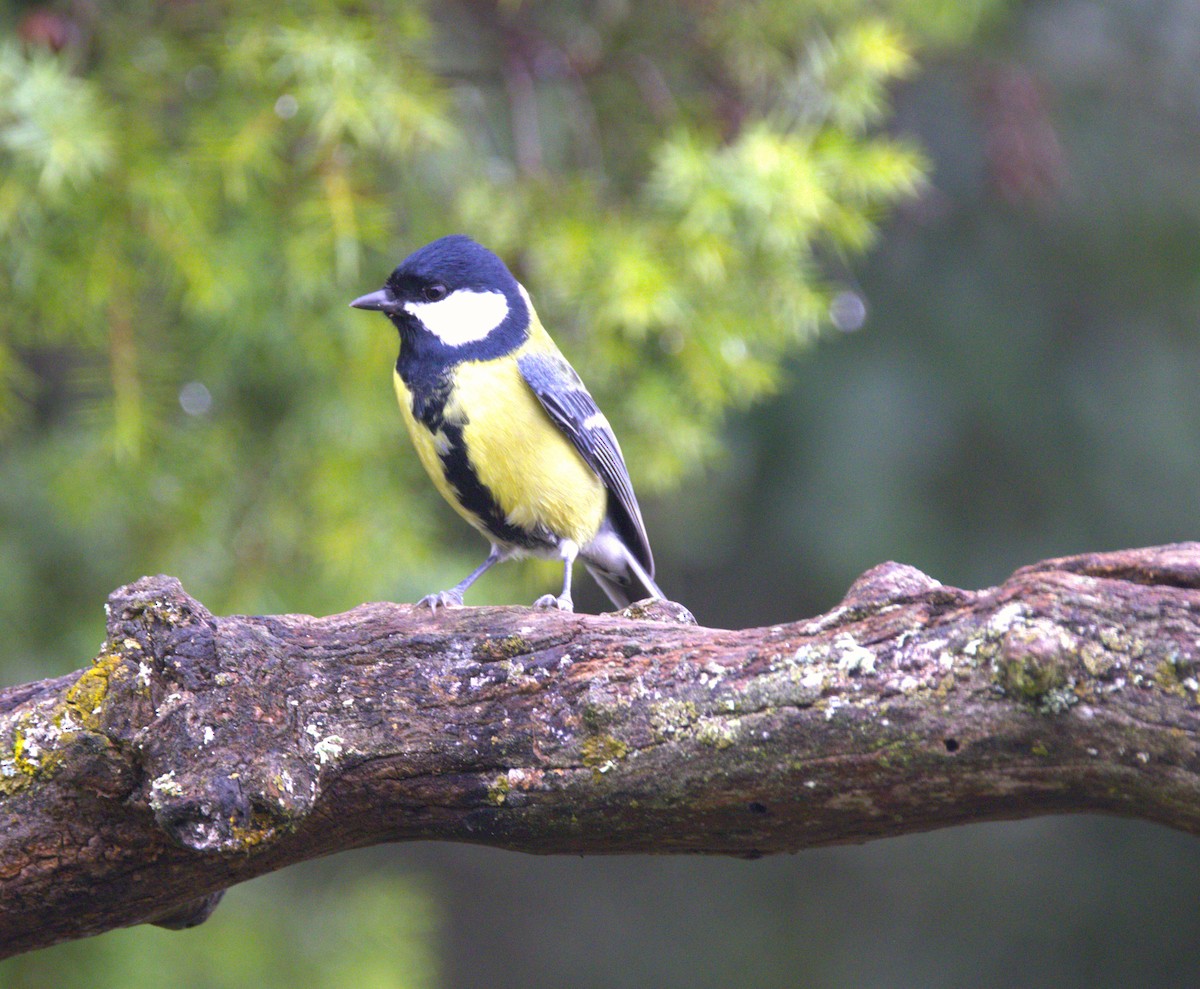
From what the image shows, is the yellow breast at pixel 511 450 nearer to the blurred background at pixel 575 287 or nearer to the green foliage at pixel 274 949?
the blurred background at pixel 575 287

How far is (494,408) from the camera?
2846mm

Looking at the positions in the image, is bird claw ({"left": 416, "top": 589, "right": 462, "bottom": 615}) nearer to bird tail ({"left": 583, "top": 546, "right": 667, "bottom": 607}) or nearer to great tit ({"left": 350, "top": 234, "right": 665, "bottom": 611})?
great tit ({"left": 350, "top": 234, "right": 665, "bottom": 611})

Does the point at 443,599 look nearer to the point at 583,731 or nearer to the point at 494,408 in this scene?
the point at 494,408

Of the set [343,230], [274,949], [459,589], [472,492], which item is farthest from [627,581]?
[274,949]

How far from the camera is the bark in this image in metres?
1.58

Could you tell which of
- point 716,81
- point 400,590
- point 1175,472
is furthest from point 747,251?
point 1175,472

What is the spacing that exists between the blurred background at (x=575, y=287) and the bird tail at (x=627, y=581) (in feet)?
0.55

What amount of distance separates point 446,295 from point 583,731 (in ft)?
4.35

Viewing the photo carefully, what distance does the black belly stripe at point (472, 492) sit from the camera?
2.82 meters

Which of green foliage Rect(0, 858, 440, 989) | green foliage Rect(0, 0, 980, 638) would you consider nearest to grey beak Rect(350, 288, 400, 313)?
green foliage Rect(0, 0, 980, 638)

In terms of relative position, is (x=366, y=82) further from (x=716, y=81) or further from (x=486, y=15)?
(x=716, y=81)

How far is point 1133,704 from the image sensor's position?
1.53m

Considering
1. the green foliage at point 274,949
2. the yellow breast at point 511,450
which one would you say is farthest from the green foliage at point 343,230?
the green foliage at point 274,949

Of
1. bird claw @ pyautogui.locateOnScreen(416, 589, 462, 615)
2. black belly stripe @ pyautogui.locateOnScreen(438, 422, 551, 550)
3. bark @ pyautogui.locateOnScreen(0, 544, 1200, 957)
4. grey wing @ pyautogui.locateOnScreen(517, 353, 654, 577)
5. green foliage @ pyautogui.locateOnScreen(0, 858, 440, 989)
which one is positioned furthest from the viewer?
green foliage @ pyautogui.locateOnScreen(0, 858, 440, 989)
